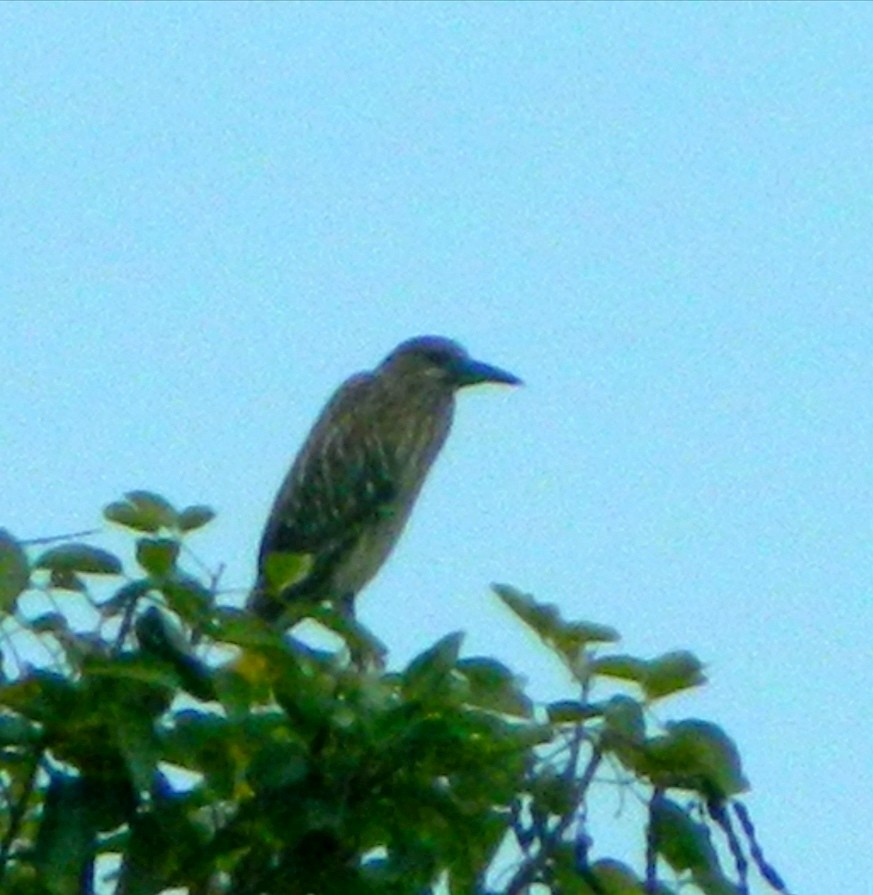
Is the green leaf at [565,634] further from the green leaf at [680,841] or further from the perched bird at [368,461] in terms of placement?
the perched bird at [368,461]

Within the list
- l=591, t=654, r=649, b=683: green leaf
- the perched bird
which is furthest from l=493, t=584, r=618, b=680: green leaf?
the perched bird

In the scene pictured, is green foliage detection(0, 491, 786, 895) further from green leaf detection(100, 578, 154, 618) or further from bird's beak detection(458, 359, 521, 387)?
bird's beak detection(458, 359, 521, 387)

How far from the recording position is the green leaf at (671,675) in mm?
4195

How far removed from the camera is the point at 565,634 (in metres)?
4.25

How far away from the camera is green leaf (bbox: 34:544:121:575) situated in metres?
4.18

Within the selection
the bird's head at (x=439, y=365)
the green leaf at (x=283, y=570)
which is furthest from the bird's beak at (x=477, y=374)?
the green leaf at (x=283, y=570)

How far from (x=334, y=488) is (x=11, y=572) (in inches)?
291

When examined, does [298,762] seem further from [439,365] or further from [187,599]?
[439,365]

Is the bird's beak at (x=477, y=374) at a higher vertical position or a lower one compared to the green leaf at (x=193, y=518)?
higher

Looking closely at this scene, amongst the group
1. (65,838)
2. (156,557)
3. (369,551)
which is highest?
(369,551)

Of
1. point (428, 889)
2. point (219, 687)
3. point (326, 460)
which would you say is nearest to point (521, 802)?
point (428, 889)

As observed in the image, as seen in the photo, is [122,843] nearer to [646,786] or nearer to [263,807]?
[263,807]

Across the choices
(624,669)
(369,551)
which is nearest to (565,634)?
(624,669)

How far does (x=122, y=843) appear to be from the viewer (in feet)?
13.4
